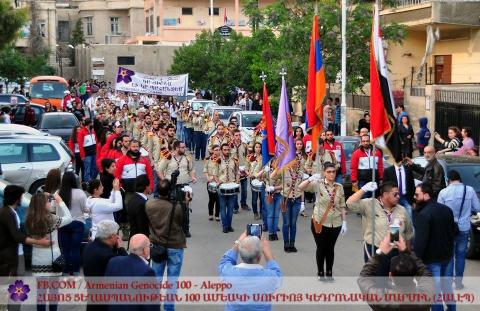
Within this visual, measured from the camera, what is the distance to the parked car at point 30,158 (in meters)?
19.4

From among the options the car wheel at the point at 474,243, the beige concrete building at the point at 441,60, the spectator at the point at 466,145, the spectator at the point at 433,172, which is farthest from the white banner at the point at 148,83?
the car wheel at the point at 474,243

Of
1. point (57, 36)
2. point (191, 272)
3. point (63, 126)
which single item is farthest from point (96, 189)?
point (57, 36)

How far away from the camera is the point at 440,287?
10.5 metres

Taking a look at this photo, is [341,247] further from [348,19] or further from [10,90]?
[10,90]

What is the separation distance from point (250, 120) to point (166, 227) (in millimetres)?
20575

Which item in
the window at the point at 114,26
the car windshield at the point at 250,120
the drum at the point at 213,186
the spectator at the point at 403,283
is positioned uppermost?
the window at the point at 114,26

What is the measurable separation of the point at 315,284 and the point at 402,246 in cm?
477

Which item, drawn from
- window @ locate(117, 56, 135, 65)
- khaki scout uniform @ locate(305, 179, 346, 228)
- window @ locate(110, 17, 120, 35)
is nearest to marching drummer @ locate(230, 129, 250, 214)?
khaki scout uniform @ locate(305, 179, 346, 228)

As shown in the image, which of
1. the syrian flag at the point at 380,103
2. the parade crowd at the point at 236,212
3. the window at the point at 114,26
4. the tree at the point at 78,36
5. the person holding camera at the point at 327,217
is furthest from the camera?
the window at the point at 114,26

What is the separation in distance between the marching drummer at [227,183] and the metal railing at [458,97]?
11.8 m

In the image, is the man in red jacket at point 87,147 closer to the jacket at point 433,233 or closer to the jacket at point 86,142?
the jacket at point 86,142

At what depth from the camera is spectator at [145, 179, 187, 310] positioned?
→ 412 inches

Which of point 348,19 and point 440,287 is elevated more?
point 348,19

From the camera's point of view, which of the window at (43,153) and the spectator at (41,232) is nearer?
the spectator at (41,232)
